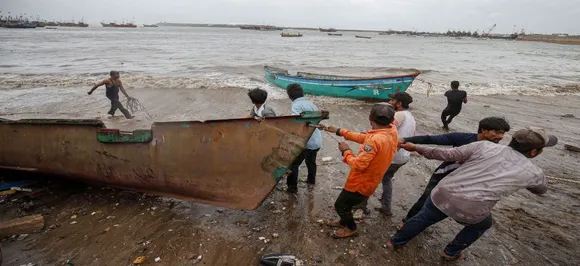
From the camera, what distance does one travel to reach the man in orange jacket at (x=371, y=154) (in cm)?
268

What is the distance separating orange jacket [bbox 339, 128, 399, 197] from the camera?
2.68m

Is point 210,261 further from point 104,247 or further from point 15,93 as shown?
point 15,93

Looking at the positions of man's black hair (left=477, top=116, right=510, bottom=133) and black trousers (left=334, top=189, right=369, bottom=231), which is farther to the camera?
black trousers (left=334, top=189, right=369, bottom=231)

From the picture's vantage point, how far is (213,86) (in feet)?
49.6

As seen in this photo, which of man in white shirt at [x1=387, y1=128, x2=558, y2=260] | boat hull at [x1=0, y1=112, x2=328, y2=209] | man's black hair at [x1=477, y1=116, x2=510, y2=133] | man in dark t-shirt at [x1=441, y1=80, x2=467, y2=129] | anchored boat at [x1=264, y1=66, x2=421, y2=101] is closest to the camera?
man in white shirt at [x1=387, y1=128, x2=558, y2=260]

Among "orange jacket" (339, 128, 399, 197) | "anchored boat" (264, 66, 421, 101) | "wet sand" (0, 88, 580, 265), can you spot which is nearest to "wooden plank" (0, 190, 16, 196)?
"wet sand" (0, 88, 580, 265)

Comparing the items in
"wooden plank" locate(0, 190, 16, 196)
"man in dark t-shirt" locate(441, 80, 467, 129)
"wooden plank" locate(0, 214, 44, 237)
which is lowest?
"wooden plank" locate(0, 190, 16, 196)

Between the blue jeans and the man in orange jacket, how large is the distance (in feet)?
1.78

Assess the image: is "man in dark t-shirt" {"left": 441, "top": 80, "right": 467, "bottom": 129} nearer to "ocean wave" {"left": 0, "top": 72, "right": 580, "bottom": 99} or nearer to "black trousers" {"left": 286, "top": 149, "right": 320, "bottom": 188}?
"black trousers" {"left": 286, "top": 149, "right": 320, "bottom": 188}

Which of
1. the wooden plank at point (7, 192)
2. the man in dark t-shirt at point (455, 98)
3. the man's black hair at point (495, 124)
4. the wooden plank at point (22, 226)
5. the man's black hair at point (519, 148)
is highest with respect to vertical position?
the man's black hair at point (495, 124)

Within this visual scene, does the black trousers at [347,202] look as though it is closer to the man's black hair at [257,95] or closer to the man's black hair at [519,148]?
the man's black hair at [519,148]

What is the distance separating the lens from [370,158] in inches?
106

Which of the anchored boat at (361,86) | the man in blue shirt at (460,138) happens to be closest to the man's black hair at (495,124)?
the man in blue shirt at (460,138)

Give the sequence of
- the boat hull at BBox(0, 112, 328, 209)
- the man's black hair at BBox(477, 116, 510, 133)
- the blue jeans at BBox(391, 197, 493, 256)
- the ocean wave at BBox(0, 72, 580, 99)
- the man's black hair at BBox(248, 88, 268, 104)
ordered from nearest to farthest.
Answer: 1. the man's black hair at BBox(477, 116, 510, 133)
2. the blue jeans at BBox(391, 197, 493, 256)
3. the boat hull at BBox(0, 112, 328, 209)
4. the man's black hair at BBox(248, 88, 268, 104)
5. the ocean wave at BBox(0, 72, 580, 99)
